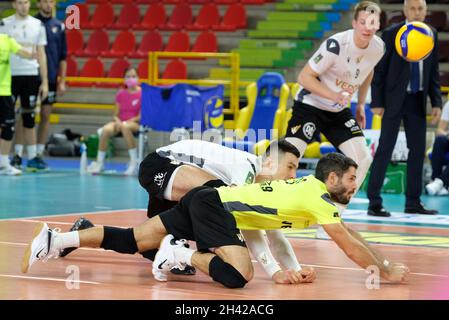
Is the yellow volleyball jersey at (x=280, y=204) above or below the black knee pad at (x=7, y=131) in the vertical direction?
above

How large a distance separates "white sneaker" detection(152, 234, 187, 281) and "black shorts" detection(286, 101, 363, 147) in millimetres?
3052

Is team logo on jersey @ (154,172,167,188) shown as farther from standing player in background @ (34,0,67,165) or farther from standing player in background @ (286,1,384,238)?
standing player in background @ (34,0,67,165)

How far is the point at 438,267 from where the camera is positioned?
7.80 meters

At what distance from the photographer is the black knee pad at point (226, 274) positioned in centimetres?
646

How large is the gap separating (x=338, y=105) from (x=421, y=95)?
8.13 ft

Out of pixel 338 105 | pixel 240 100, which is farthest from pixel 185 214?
pixel 240 100

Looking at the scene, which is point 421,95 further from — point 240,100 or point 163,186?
point 240,100

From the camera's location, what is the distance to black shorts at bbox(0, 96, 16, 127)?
1547 cm

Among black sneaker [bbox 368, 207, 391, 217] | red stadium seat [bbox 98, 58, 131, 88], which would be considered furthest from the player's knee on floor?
black sneaker [bbox 368, 207, 391, 217]

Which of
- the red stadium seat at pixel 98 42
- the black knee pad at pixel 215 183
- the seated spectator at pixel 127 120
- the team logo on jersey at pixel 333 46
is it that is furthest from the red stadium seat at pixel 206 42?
the black knee pad at pixel 215 183

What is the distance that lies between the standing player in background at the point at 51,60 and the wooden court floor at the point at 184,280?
8279mm

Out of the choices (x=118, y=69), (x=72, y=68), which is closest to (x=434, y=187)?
(x=118, y=69)

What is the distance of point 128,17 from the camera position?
2325 cm

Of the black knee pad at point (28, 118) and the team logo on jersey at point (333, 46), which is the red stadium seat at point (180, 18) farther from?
the team logo on jersey at point (333, 46)
